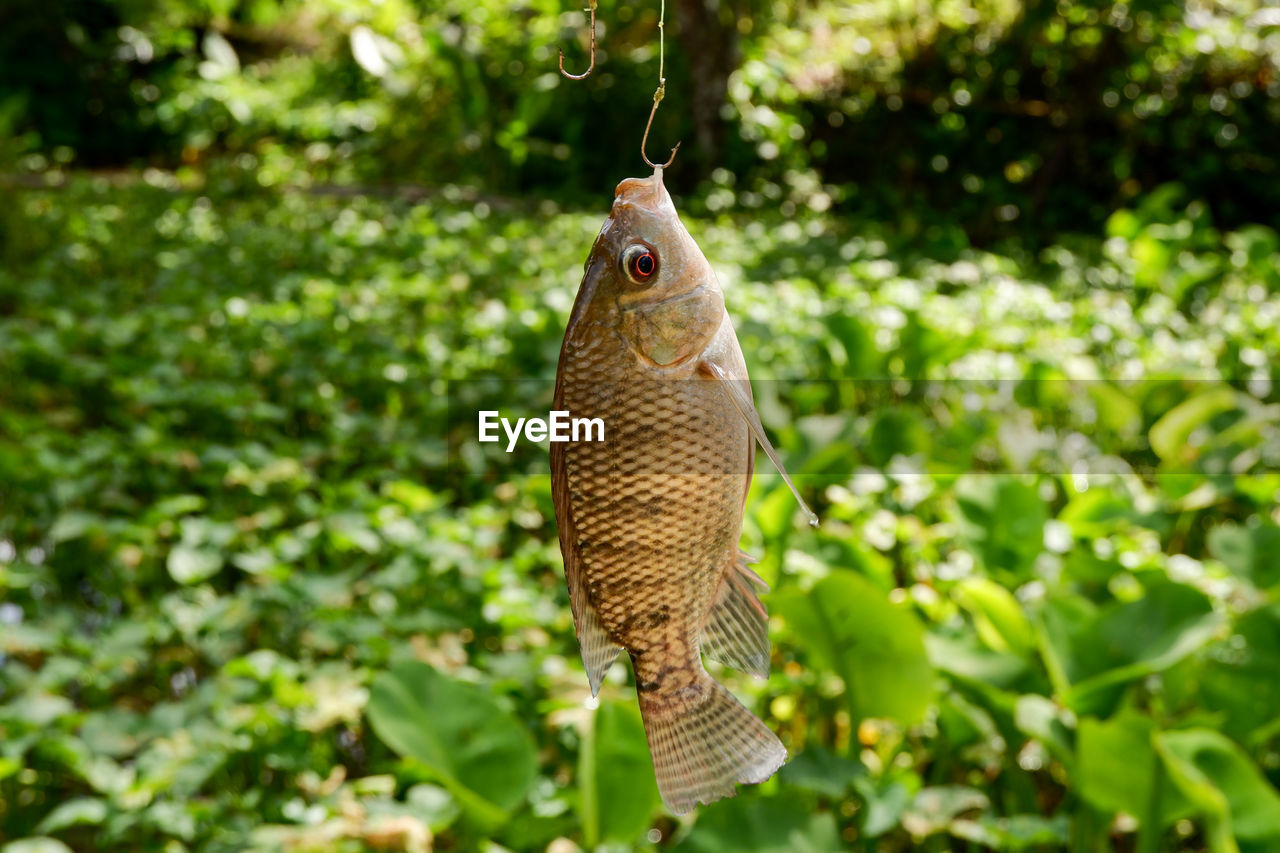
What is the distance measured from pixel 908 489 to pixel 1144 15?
5797 millimetres

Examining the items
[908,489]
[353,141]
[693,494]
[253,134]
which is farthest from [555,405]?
[253,134]

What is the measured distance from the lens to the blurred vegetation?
1915 mm

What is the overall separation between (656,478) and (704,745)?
112 millimetres

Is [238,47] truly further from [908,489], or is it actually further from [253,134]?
[908,489]

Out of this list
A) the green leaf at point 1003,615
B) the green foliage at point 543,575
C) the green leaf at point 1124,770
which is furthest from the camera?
the green leaf at point 1003,615

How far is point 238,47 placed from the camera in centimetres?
1274

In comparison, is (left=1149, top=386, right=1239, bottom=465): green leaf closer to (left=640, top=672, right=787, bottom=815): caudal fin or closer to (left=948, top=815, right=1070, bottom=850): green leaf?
(left=948, top=815, right=1070, bottom=850): green leaf

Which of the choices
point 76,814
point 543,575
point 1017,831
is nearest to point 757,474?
point 543,575

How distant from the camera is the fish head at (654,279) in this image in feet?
1.52

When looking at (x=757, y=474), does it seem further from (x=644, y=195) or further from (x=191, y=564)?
(x=644, y=195)

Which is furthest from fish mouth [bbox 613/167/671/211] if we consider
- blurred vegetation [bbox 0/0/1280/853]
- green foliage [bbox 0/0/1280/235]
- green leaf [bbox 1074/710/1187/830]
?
green foliage [bbox 0/0/1280/235]

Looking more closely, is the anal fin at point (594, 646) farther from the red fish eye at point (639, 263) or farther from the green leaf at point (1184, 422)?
the green leaf at point (1184, 422)

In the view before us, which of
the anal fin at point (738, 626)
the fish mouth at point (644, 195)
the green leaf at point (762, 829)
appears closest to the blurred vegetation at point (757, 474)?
the green leaf at point (762, 829)

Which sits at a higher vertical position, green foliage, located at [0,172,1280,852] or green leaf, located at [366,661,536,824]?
Result: green leaf, located at [366,661,536,824]
